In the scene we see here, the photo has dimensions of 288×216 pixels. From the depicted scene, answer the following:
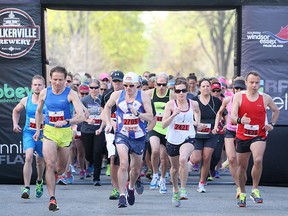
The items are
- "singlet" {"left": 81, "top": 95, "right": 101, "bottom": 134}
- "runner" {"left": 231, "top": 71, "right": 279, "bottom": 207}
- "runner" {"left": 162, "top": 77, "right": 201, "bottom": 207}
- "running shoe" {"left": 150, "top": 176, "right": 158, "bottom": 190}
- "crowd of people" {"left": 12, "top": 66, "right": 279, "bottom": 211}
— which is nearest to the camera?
"crowd of people" {"left": 12, "top": 66, "right": 279, "bottom": 211}

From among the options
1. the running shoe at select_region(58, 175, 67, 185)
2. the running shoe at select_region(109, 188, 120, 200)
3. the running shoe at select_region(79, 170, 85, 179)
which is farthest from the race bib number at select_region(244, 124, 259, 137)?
the running shoe at select_region(79, 170, 85, 179)

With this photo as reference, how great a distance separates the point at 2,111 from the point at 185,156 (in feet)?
14.1

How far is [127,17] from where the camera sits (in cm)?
7062

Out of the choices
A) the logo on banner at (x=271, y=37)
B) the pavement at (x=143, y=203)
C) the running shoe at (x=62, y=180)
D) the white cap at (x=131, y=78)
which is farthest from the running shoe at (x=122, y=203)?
the logo on banner at (x=271, y=37)

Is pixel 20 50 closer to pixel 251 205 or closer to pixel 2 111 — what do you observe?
pixel 2 111

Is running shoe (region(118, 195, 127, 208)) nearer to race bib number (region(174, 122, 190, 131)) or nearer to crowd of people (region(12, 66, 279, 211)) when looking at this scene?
crowd of people (region(12, 66, 279, 211))

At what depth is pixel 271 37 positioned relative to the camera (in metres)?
15.6

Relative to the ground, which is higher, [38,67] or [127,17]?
[127,17]

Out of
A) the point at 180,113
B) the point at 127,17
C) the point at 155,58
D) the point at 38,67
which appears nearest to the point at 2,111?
the point at 38,67

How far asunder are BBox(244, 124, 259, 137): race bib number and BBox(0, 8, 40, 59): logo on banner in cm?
470

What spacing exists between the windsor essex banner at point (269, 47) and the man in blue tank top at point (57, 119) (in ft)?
14.8

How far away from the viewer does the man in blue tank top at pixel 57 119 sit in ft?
39.5

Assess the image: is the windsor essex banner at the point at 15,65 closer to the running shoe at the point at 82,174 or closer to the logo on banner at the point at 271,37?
the running shoe at the point at 82,174

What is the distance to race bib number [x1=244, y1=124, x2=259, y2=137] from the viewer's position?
12.7 m
